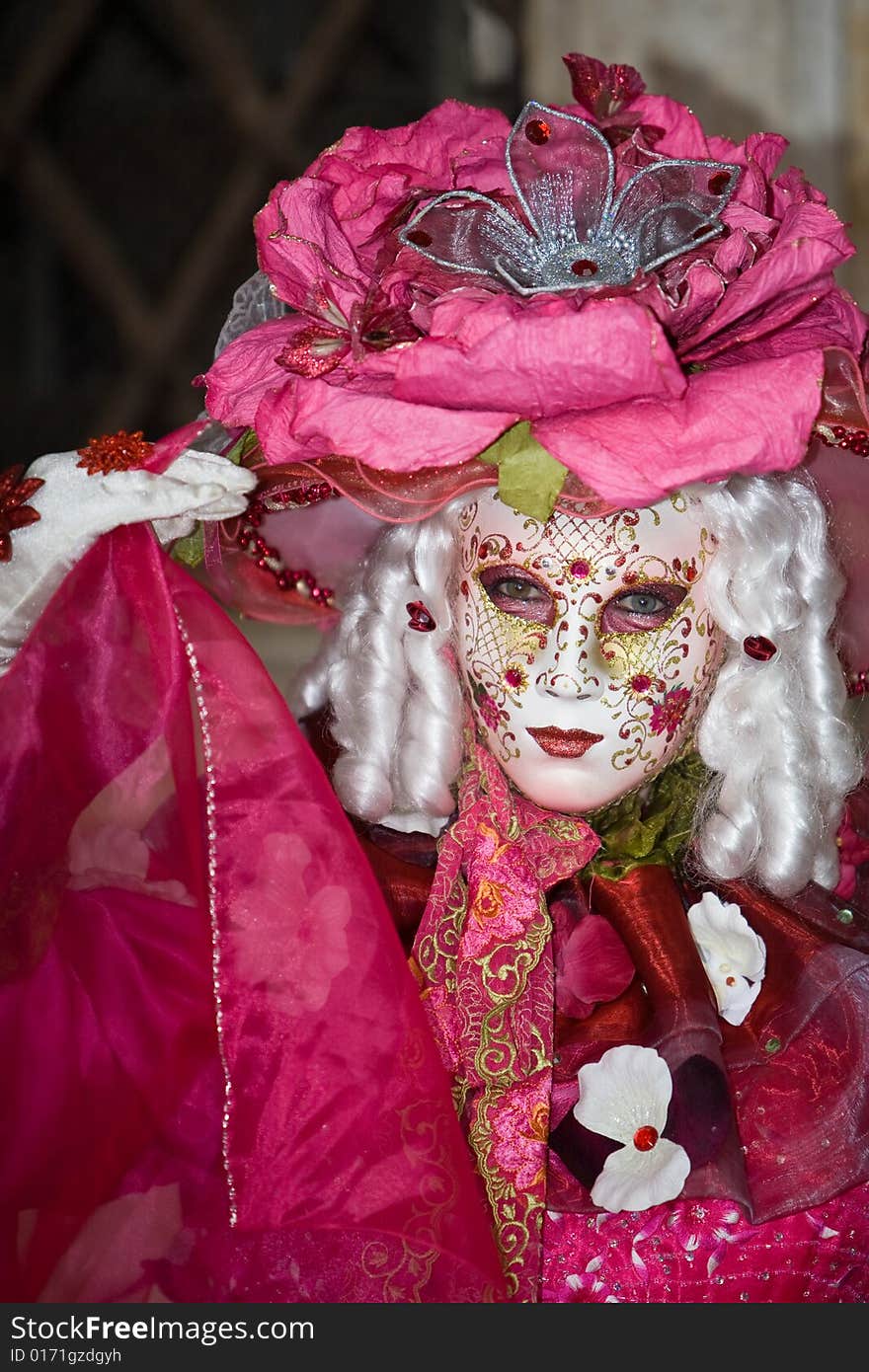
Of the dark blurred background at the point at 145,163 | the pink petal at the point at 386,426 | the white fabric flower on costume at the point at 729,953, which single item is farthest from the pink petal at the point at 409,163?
the dark blurred background at the point at 145,163

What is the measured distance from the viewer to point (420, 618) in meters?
1.02

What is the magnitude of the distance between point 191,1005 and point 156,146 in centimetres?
165

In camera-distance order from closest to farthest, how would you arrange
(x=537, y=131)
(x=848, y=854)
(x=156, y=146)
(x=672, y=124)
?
(x=537, y=131), (x=672, y=124), (x=848, y=854), (x=156, y=146)

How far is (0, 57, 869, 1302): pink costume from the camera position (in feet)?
2.72

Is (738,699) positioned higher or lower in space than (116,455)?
lower

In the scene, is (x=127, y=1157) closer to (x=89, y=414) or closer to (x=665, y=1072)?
(x=665, y=1072)

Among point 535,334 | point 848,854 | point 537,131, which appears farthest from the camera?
point 848,854

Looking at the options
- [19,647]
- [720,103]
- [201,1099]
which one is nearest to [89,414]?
[720,103]

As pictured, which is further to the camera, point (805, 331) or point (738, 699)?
point (738, 699)

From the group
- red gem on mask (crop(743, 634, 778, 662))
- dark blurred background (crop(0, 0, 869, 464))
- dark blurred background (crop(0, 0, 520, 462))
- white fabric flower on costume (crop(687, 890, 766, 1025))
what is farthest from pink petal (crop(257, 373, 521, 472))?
A: dark blurred background (crop(0, 0, 520, 462))

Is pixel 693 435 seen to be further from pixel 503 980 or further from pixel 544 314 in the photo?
pixel 503 980

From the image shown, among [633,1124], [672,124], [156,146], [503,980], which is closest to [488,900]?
[503,980]

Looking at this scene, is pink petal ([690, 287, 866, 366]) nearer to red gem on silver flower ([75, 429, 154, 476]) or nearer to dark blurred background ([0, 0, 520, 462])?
red gem on silver flower ([75, 429, 154, 476])

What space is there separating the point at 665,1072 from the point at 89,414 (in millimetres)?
1619
